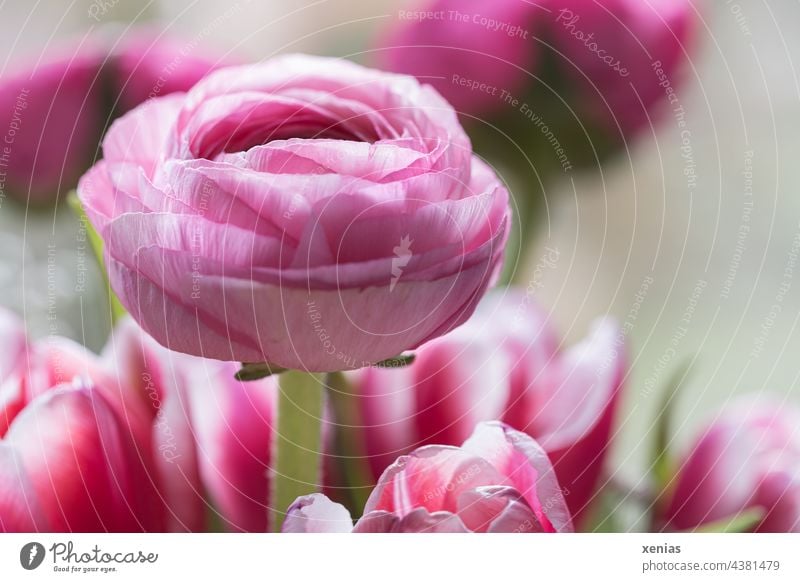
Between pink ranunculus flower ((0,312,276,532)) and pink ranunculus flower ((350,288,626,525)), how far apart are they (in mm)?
43

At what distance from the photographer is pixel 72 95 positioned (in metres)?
0.27

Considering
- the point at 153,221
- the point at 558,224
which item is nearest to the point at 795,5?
the point at 558,224

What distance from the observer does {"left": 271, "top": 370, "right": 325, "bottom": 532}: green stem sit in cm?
26

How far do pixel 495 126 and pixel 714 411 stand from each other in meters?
0.13

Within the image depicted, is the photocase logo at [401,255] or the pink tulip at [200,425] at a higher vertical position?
the photocase logo at [401,255]

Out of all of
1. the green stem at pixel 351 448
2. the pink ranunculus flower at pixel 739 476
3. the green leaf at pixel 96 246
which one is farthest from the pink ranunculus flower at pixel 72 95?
the pink ranunculus flower at pixel 739 476

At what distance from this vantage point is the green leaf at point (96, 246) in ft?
0.88

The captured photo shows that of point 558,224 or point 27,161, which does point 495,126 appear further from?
point 27,161

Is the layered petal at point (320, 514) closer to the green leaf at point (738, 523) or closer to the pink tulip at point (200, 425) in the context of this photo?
the pink tulip at point (200, 425)

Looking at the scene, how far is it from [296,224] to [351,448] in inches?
3.4

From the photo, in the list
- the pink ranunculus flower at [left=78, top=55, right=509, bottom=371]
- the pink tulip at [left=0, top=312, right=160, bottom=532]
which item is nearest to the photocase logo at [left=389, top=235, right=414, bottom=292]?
the pink ranunculus flower at [left=78, top=55, right=509, bottom=371]

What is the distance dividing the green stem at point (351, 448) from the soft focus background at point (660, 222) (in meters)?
0.07

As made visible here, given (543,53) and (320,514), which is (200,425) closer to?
(320,514)
